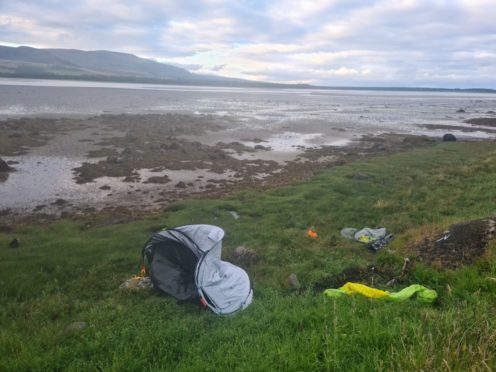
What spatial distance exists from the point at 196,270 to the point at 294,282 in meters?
2.36

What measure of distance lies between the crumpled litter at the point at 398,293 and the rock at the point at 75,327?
4.77 metres

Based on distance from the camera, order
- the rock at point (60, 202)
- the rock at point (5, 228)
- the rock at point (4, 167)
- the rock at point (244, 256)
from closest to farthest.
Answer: the rock at point (244, 256)
the rock at point (5, 228)
the rock at point (60, 202)
the rock at point (4, 167)

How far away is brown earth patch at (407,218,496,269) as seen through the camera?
306 inches

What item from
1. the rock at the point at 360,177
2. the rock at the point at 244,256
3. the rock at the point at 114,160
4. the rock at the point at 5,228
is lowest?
the rock at the point at 5,228

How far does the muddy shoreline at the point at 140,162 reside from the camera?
60.5ft

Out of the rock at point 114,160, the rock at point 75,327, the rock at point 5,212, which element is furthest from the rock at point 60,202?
the rock at point 75,327

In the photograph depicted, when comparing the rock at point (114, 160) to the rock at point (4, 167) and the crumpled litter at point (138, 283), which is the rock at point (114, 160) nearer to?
the rock at point (4, 167)

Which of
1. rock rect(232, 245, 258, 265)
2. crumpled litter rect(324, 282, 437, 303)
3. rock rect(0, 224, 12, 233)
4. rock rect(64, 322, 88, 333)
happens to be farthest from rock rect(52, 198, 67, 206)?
crumpled litter rect(324, 282, 437, 303)

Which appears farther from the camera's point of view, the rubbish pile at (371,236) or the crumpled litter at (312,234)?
the crumpled litter at (312,234)

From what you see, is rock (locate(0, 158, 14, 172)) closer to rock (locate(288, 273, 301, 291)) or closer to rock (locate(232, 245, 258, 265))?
rock (locate(232, 245, 258, 265))

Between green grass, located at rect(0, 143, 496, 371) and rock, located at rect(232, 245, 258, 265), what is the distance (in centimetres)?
24

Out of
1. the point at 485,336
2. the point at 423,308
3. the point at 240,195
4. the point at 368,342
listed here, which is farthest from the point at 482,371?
the point at 240,195

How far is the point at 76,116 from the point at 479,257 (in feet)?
176

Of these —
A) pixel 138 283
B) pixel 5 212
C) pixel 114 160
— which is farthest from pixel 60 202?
pixel 138 283
